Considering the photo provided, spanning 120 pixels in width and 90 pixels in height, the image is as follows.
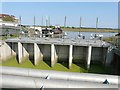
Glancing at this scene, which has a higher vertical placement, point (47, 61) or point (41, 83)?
point (41, 83)

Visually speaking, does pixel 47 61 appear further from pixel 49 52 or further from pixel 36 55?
pixel 36 55

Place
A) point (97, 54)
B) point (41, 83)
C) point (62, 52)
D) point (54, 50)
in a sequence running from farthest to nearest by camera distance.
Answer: point (62, 52), point (97, 54), point (54, 50), point (41, 83)

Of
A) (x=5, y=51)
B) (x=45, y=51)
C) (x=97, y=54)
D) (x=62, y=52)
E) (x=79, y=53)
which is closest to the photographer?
(x=5, y=51)

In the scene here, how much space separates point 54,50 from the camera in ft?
73.9

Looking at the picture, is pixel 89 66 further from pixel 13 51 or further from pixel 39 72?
pixel 39 72

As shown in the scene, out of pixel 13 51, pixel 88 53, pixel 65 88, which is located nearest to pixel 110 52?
pixel 88 53

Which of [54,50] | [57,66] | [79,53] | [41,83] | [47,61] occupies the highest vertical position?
[41,83]

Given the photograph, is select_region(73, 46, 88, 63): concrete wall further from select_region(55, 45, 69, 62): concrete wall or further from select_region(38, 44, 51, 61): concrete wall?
select_region(38, 44, 51, 61): concrete wall

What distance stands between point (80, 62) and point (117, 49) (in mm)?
4739

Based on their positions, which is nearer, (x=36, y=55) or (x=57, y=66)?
(x=57, y=66)

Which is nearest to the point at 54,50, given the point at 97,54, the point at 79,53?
the point at 79,53

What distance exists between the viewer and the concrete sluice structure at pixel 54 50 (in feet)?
71.9

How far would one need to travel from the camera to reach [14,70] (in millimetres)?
9047

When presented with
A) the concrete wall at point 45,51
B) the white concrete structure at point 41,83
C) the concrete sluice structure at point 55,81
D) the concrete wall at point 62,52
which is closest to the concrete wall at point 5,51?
the concrete wall at point 45,51
